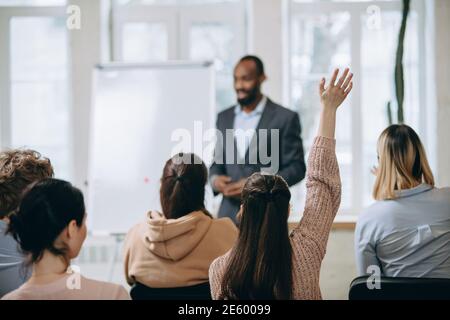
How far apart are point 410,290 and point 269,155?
159cm

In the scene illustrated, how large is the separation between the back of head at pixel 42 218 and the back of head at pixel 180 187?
593mm

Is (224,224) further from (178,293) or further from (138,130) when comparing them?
(138,130)

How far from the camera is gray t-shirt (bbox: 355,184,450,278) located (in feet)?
6.57

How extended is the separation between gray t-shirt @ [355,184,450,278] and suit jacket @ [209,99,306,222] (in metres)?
1.06

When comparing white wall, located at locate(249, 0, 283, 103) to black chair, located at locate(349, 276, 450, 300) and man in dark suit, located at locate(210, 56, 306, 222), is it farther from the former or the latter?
black chair, located at locate(349, 276, 450, 300)

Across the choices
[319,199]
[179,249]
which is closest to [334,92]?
[319,199]

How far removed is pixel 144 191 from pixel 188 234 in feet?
5.37

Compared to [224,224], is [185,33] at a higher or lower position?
higher

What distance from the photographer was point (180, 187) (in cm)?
198

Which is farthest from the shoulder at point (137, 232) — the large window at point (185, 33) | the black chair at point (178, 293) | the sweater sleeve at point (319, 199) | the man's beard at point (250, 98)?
the large window at point (185, 33)

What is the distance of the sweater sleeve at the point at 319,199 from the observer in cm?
153

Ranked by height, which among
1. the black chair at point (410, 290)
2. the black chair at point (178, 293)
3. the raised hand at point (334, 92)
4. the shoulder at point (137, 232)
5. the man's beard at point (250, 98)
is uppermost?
the man's beard at point (250, 98)

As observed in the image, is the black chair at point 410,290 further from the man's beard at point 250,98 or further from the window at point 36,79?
the window at point 36,79

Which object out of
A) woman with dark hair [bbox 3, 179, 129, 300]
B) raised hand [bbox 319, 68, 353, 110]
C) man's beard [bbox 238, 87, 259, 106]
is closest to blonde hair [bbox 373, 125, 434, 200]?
raised hand [bbox 319, 68, 353, 110]
